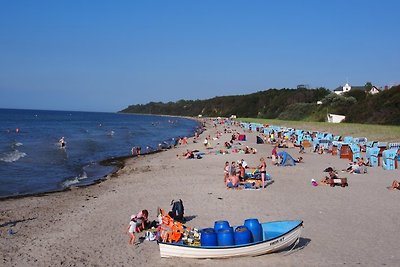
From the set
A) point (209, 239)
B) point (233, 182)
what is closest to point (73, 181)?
point (233, 182)

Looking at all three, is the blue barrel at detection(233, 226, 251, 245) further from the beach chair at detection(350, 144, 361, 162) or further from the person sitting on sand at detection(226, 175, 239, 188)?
the beach chair at detection(350, 144, 361, 162)

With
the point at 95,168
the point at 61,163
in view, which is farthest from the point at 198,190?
→ the point at 61,163

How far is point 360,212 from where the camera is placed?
527 inches

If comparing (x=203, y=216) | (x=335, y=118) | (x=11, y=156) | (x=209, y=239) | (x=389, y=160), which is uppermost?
(x=335, y=118)

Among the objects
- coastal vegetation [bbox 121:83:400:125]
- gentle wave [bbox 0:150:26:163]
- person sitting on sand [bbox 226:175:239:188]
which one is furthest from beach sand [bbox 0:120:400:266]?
coastal vegetation [bbox 121:83:400:125]

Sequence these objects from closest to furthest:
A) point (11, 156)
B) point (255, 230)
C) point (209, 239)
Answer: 1. point (209, 239)
2. point (255, 230)
3. point (11, 156)

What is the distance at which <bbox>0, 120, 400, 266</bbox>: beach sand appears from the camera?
31.9ft

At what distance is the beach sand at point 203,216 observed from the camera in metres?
9.71

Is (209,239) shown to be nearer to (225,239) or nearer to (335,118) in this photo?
(225,239)

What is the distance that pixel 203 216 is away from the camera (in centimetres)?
1326

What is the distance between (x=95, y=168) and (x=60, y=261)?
17.2 m

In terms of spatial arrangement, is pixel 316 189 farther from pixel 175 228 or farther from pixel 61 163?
pixel 61 163

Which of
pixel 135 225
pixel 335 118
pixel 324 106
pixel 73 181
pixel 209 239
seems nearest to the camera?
pixel 209 239

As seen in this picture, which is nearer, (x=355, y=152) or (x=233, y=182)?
(x=233, y=182)
